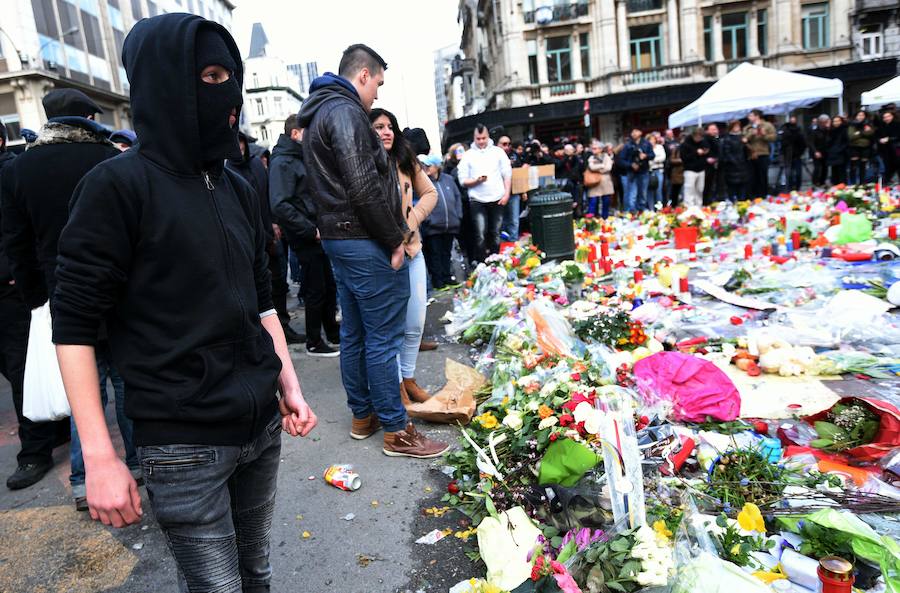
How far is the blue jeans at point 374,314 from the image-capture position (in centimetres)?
336

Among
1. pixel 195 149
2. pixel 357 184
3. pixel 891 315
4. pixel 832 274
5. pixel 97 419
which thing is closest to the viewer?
pixel 97 419

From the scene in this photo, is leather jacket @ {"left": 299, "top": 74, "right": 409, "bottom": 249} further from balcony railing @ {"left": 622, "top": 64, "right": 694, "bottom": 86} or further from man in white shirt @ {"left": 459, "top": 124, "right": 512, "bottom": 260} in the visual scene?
balcony railing @ {"left": 622, "top": 64, "right": 694, "bottom": 86}

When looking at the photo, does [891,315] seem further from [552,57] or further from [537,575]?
[552,57]

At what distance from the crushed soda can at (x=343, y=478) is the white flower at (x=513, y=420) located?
849 mm

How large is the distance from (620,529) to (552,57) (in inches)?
1421

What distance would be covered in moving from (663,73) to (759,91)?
797 inches

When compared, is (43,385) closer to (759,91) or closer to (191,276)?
(191,276)

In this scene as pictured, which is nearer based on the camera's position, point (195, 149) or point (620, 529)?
point (195, 149)

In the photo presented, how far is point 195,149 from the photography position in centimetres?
157

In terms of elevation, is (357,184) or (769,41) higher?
(769,41)

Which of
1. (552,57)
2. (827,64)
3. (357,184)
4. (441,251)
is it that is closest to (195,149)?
(357,184)

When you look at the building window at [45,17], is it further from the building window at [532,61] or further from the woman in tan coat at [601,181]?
the woman in tan coat at [601,181]

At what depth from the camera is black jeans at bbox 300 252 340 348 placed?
18.4 feet

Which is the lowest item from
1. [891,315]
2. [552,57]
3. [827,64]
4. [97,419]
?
[891,315]
